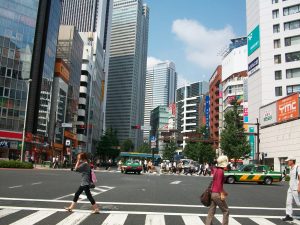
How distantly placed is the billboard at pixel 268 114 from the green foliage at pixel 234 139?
6974mm

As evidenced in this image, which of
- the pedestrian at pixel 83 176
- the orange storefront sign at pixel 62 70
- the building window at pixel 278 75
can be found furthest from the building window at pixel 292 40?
the pedestrian at pixel 83 176

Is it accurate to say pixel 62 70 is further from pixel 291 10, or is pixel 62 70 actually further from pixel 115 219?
pixel 115 219

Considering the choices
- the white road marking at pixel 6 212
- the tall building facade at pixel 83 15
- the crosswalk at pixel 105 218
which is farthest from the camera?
the tall building facade at pixel 83 15

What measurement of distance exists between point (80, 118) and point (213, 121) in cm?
4358

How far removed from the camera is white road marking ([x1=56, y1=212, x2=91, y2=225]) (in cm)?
827

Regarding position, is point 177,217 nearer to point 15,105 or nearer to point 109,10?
point 15,105

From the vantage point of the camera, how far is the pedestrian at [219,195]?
7.33 metres

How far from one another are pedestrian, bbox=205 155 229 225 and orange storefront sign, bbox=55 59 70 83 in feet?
240

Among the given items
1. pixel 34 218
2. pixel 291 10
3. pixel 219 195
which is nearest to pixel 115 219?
pixel 34 218

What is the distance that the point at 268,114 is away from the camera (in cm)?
5747

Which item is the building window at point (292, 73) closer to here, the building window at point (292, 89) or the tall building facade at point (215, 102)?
the building window at point (292, 89)

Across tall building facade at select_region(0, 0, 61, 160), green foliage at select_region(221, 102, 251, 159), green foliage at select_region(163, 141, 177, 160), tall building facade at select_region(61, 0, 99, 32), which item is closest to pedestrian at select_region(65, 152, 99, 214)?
green foliage at select_region(221, 102, 251, 159)

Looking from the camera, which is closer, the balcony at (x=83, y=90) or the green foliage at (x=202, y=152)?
the green foliage at (x=202, y=152)

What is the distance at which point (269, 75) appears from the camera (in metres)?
60.5
